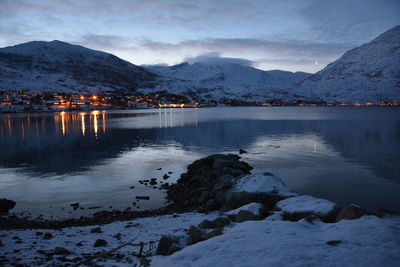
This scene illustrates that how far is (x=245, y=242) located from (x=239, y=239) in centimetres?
28

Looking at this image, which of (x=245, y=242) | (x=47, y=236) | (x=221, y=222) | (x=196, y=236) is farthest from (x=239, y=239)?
(x=47, y=236)

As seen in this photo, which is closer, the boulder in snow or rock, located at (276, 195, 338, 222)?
rock, located at (276, 195, 338, 222)

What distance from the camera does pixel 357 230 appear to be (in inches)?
357

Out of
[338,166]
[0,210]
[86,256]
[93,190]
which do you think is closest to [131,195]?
[93,190]

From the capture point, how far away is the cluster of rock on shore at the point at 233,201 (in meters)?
10.6

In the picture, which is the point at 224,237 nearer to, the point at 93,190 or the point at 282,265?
the point at 282,265

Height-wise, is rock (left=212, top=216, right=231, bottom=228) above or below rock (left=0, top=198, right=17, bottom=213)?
above

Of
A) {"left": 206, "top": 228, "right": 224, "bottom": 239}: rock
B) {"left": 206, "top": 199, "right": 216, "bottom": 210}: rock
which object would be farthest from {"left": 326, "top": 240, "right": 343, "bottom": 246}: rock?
{"left": 206, "top": 199, "right": 216, "bottom": 210}: rock

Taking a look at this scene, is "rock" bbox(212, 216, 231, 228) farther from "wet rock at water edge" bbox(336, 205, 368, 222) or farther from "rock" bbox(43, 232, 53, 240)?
"rock" bbox(43, 232, 53, 240)

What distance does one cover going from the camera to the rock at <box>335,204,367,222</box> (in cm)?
1050

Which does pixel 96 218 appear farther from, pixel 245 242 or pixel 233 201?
pixel 245 242

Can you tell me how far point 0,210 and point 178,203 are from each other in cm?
1104

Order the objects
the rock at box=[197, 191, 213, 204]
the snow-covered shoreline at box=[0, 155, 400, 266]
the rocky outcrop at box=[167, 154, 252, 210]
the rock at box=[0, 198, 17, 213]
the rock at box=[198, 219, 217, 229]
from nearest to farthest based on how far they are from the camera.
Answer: the snow-covered shoreline at box=[0, 155, 400, 266]
the rock at box=[198, 219, 217, 229]
the rock at box=[0, 198, 17, 213]
the rocky outcrop at box=[167, 154, 252, 210]
the rock at box=[197, 191, 213, 204]

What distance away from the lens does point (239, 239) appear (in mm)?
9461
